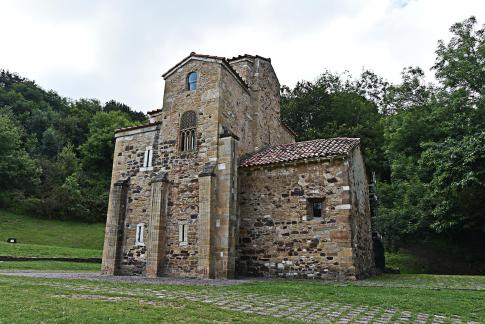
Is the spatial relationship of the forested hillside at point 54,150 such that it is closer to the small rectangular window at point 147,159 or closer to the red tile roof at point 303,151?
the small rectangular window at point 147,159

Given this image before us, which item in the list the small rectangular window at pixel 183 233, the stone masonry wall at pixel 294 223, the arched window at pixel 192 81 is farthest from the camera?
the arched window at pixel 192 81

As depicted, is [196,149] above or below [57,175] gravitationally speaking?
below

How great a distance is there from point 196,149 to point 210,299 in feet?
32.5

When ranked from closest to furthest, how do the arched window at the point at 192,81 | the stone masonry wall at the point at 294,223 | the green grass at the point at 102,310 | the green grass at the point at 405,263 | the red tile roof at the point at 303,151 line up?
the green grass at the point at 102,310 < the stone masonry wall at the point at 294,223 < the red tile roof at the point at 303,151 < the arched window at the point at 192,81 < the green grass at the point at 405,263

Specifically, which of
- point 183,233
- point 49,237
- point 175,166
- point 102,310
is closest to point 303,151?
point 175,166

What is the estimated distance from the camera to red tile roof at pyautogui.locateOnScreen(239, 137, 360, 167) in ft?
52.4

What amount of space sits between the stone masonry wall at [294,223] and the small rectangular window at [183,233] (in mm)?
2582

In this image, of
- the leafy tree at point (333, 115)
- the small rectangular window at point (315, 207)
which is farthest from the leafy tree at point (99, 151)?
the small rectangular window at point (315, 207)

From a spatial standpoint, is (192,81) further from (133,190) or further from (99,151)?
(99,151)

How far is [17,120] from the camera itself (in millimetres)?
60281

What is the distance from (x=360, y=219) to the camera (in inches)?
662

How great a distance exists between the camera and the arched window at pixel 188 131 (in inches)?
712

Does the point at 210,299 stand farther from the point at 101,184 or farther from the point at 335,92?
the point at 101,184

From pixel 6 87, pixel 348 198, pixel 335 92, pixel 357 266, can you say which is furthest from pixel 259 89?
pixel 6 87
